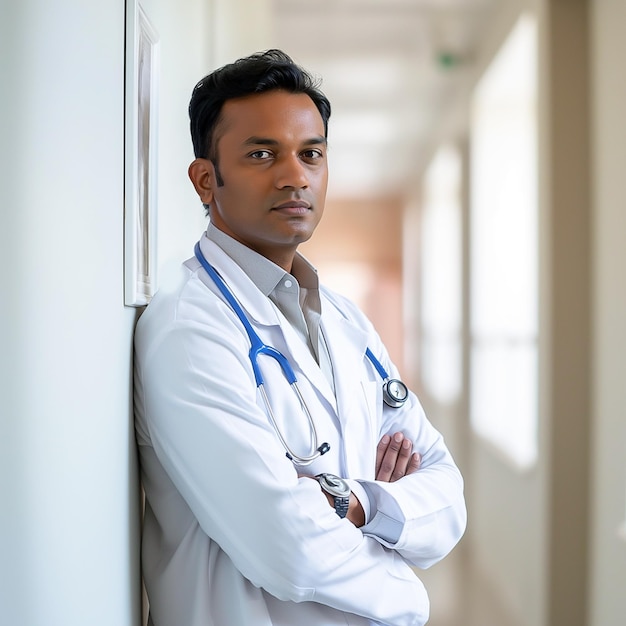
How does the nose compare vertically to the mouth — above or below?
above

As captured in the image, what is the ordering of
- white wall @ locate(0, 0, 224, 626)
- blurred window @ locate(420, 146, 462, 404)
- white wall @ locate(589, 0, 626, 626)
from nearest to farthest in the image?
white wall @ locate(0, 0, 224, 626) < white wall @ locate(589, 0, 626, 626) < blurred window @ locate(420, 146, 462, 404)

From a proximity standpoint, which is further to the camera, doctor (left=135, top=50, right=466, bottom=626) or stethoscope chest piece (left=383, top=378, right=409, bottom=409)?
stethoscope chest piece (left=383, top=378, right=409, bottom=409)

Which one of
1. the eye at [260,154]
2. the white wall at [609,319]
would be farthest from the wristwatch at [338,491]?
the white wall at [609,319]

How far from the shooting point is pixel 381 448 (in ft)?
4.64

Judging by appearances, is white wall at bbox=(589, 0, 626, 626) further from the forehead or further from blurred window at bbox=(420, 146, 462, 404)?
blurred window at bbox=(420, 146, 462, 404)

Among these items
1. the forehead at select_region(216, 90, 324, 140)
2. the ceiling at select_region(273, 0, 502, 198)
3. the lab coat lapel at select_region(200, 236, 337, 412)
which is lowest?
the lab coat lapel at select_region(200, 236, 337, 412)

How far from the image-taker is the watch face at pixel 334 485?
1158 millimetres

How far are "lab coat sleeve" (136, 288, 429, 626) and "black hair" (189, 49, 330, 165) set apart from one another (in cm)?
37

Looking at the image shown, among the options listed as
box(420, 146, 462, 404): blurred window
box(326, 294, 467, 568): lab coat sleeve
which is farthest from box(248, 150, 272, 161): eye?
box(420, 146, 462, 404): blurred window

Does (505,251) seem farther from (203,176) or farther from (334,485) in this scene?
(334,485)

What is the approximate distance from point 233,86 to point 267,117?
84 millimetres

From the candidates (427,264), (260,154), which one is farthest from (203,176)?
(427,264)

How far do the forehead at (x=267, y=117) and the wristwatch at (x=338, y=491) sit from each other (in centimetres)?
56

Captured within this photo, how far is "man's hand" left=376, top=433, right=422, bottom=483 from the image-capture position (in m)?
1.38
